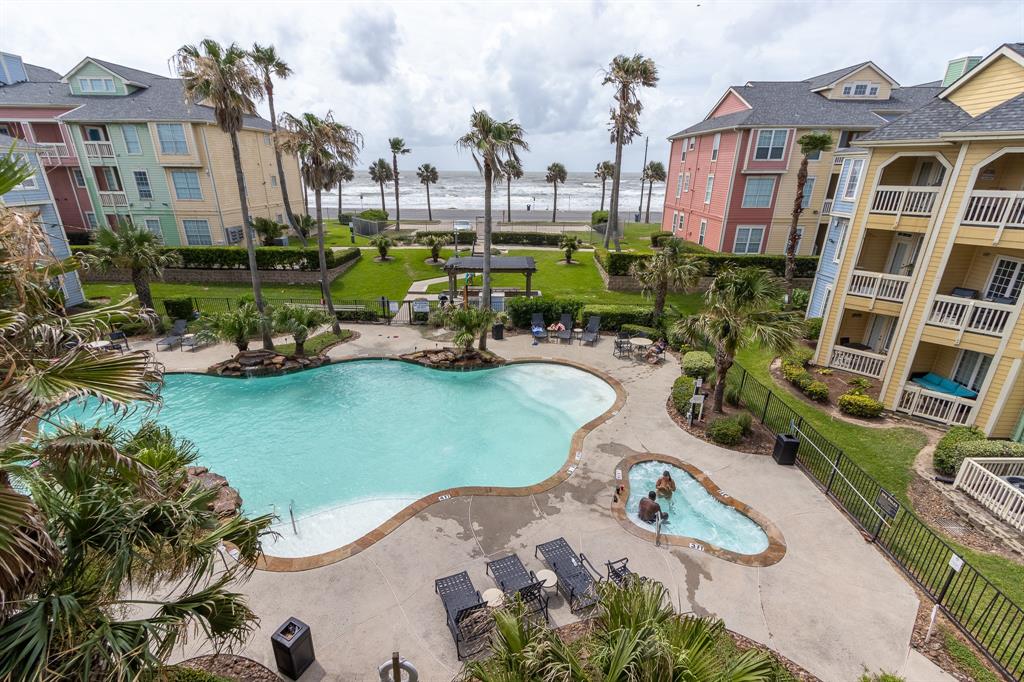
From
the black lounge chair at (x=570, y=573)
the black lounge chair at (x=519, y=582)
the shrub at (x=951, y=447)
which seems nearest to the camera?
the black lounge chair at (x=519, y=582)

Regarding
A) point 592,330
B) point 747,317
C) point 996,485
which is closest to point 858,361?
point 996,485

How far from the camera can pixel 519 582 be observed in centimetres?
907

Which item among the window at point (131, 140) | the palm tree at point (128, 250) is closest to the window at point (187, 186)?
the window at point (131, 140)

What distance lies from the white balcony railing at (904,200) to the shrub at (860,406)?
6.89m

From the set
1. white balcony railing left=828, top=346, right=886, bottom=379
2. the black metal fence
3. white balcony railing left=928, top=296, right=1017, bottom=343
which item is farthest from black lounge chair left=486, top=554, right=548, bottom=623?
white balcony railing left=828, top=346, right=886, bottom=379

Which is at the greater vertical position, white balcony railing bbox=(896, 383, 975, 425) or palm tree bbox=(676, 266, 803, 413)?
palm tree bbox=(676, 266, 803, 413)

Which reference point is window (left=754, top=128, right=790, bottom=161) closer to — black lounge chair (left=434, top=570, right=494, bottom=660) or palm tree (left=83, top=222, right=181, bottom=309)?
black lounge chair (left=434, top=570, right=494, bottom=660)

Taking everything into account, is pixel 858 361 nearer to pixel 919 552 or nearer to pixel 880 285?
pixel 880 285

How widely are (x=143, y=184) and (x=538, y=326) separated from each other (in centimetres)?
3194

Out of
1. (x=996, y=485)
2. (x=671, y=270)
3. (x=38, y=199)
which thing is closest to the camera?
(x=996, y=485)

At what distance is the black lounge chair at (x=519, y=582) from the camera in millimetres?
8695

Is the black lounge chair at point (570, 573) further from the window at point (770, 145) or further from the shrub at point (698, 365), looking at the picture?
the window at point (770, 145)

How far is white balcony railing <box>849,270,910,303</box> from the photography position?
57.0 ft

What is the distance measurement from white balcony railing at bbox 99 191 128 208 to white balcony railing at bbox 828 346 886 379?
1835 inches
